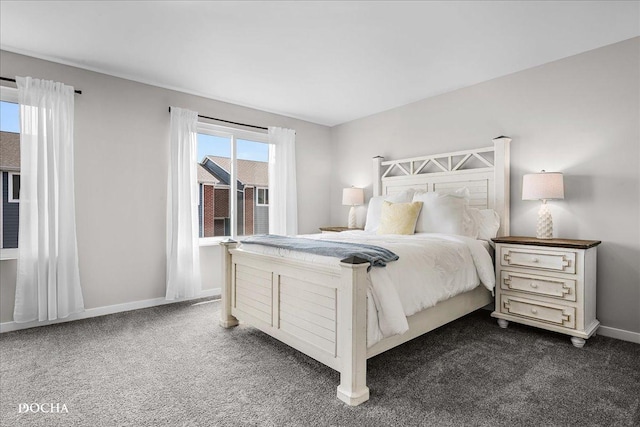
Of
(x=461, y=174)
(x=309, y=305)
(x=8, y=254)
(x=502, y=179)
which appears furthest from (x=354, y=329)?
(x=8, y=254)

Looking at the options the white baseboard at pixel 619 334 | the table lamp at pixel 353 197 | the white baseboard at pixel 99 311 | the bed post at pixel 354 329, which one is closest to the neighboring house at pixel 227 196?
the white baseboard at pixel 99 311

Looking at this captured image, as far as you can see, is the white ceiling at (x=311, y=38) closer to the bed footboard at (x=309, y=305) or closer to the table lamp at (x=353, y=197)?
the table lamp at (x=353, y=197)

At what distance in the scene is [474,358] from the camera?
239 cm

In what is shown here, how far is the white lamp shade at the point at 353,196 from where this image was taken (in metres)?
4.82

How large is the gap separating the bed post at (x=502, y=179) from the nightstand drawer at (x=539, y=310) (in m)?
0.77

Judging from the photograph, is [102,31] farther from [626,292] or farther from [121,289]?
[626,292]

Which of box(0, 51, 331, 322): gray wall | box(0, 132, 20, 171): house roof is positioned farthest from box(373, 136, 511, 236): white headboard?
box(0, 132, 20, 171): house roof

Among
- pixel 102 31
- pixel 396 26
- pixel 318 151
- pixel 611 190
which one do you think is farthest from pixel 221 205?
pixel 611 190

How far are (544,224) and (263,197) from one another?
334 centimetres

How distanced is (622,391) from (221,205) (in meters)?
4.06

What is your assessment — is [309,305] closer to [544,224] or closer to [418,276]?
[418,276]

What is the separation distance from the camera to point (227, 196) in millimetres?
4457

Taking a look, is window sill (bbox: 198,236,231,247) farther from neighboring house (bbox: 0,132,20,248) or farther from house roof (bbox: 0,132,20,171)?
house roof (bbox: 0,132,20,171)

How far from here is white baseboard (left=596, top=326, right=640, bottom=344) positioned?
271 centimetres
